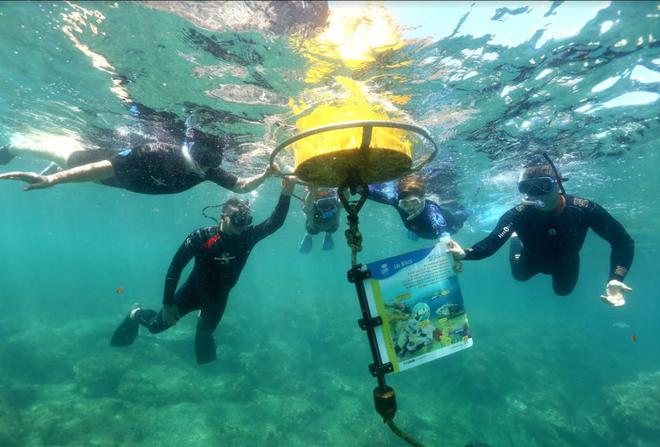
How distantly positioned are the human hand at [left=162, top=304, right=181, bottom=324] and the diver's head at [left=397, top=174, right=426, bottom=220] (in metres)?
6.40

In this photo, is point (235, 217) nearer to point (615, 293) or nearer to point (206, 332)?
point (206, 332)

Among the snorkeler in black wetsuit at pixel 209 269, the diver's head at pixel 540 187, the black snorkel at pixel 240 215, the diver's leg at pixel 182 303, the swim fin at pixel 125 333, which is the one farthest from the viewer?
the swim fin at pixel 125 333

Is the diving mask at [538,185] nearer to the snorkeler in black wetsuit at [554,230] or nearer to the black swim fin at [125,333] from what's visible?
the snorkeler in black wetsuit at [554,230]

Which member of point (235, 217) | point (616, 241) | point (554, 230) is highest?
point (235, 217)

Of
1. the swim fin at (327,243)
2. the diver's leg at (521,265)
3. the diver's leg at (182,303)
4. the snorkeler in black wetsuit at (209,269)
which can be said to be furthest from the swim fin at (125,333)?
the diver's leg at (521,265)

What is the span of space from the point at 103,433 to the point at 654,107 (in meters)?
20.9

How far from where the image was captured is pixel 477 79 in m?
9.30

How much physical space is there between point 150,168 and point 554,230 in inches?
328

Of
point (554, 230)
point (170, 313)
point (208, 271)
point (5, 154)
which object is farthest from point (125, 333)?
point (554, 230)

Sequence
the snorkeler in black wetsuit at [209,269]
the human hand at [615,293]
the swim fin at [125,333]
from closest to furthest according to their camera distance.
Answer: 1. the human hand at [615,293]
2. the snorkeler in black wetsuit at [209,269]
3. the swim fin at [125,333]

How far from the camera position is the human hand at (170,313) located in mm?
8234

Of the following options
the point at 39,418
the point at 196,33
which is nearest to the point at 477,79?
the point at 196,33

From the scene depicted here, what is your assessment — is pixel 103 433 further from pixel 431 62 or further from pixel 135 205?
pixel 135 205

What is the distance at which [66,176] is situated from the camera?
4809mm
